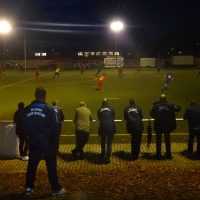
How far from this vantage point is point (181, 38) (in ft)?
478

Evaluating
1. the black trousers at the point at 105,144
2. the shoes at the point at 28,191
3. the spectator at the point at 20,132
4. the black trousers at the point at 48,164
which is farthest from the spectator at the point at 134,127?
the shoes at the point at 28,191

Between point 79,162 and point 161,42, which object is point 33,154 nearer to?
point 79,162

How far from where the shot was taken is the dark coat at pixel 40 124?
8.13m

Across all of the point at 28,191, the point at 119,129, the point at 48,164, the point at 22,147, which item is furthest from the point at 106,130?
the point at 119,129

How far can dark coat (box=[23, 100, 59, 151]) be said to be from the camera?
320 inches

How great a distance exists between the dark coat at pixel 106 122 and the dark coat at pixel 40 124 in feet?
16.4

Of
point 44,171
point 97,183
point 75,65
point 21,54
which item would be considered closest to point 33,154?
Answer: point 97,183

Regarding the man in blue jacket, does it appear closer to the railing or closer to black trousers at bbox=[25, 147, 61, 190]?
→ black trousers at bbox=[25, 147, 61, 190]

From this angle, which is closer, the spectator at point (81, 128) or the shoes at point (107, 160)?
the shoes at point (107, 160)

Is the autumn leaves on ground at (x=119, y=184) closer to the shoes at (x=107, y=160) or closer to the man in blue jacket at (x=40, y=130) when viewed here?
the man in blue jacket at (x=40, y=130)

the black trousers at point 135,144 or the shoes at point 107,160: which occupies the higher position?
the black trousers at point 135,144

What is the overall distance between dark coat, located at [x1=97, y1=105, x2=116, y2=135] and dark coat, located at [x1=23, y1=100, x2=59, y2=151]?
5.00 m

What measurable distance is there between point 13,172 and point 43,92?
160 inches

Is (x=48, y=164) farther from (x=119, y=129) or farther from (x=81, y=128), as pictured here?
(x=119, y=129)
